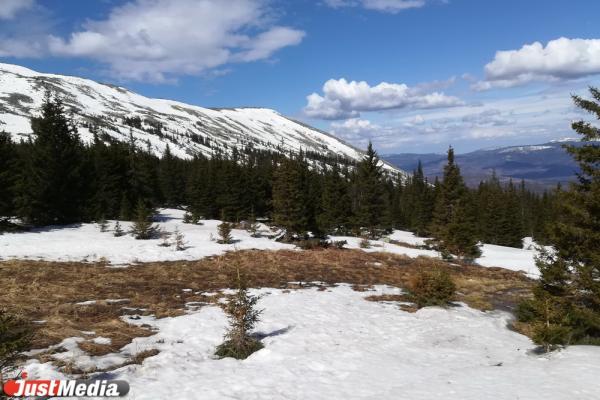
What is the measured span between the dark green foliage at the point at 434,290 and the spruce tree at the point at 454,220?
67.7 feet

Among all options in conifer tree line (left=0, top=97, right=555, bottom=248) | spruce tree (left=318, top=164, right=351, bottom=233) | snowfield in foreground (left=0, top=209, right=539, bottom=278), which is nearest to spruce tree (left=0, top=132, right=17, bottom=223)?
conifer tree line (left=0, top=97, right=555, bottom=248)

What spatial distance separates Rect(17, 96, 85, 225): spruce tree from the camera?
29500 mm

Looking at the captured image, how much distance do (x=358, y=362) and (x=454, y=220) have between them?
97.2 ft

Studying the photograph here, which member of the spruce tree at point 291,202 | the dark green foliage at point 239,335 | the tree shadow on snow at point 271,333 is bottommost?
the tree shadow on snow at point 271,333

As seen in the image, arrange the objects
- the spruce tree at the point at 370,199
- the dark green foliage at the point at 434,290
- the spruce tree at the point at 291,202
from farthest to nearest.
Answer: the spruce tree at the point at 370,199
the spruce tree at the point at 291,202
the dark green foliage at the point at 434,290

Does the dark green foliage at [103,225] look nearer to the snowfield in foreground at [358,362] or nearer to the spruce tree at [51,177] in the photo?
the spruce tree at [51,177]

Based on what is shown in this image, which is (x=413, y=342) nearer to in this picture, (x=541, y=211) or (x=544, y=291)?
(x=544, y=291)

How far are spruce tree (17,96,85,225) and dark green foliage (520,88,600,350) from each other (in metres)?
33.0

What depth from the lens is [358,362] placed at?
10516 millimetres

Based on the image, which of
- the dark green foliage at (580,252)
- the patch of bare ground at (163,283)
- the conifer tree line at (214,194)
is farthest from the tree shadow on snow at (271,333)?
the conifer tree line at (214,194)

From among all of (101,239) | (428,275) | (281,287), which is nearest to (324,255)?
(281,287)

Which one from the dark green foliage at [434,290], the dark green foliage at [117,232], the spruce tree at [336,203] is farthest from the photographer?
the spruce tree at [336,203]

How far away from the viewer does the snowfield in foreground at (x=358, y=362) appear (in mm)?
8461

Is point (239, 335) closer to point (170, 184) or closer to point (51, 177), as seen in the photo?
point (51, 177)
